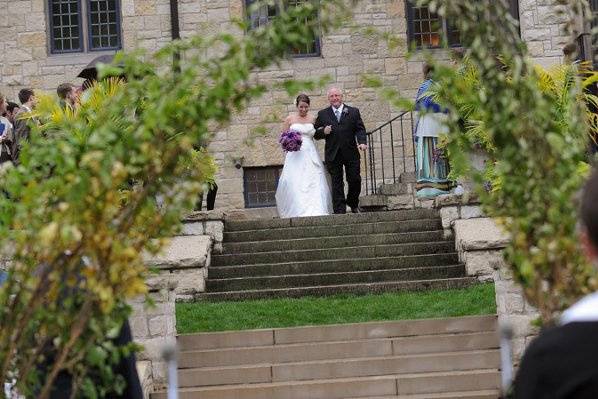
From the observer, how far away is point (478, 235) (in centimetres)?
1520

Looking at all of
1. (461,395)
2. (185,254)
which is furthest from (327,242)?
(461,395)

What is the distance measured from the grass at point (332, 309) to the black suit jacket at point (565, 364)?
9.92 m

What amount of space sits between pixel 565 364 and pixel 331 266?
1258 cm

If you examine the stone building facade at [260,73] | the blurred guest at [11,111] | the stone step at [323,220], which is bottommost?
the stone step at [323,220]

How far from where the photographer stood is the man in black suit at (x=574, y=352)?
347 centimetres

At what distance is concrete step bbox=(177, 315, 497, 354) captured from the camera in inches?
504

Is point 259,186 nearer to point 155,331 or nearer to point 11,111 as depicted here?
point 11,111

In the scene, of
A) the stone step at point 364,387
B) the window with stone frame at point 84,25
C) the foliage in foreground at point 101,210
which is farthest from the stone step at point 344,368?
the window with stone frame at point 84,25

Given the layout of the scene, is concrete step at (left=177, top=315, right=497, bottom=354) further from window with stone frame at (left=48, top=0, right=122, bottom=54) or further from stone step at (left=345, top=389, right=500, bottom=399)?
window with stone frame at (left=48, top=0, right=122, bottom=54)

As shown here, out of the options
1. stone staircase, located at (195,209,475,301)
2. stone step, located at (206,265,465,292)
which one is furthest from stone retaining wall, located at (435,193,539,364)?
stone step, located at (206,265,465,292)

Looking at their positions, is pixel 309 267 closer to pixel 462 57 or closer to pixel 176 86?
pixel 462 57

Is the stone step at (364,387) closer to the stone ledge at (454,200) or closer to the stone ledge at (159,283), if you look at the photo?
the stone ledge at (159,283)

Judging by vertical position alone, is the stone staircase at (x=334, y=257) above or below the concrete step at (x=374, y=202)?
below

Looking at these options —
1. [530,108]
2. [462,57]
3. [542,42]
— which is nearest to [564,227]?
[530,108]
